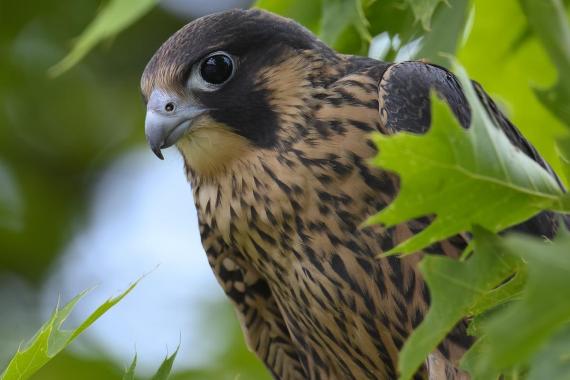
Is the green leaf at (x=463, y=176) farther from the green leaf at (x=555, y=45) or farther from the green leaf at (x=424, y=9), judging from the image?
the green leaf at (x=424, y=9)

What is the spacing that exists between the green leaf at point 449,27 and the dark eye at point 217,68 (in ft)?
2.12

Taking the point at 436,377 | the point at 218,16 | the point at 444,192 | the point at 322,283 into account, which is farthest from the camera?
the point at 218,16

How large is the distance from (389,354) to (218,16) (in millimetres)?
1151

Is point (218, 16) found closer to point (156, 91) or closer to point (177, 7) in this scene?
point (156, 91)

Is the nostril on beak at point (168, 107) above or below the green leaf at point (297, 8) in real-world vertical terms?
below

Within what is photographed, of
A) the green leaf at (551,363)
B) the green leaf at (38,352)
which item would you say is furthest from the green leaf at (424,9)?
the green leaf at (551,363)

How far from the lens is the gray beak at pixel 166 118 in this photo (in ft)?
11.2

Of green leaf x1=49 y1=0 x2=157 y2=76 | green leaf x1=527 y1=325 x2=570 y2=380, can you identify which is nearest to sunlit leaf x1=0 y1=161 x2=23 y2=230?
green leaf x1=49 y1=0 x2=157 y2=76

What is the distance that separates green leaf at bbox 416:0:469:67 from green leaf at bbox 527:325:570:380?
5.07ft

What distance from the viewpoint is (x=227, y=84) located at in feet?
11.9

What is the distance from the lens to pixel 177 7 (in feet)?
21.6

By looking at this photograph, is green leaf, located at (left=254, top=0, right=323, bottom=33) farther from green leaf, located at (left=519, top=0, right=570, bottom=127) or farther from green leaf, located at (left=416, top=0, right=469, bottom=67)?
green leaf, located at (left=519, top=0, right=570, bottom=127)

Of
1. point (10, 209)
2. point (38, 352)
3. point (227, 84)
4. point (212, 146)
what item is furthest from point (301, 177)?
point (10, 209)

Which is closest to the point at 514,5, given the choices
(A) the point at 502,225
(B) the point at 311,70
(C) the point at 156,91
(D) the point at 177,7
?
(B) the point at 311,70
